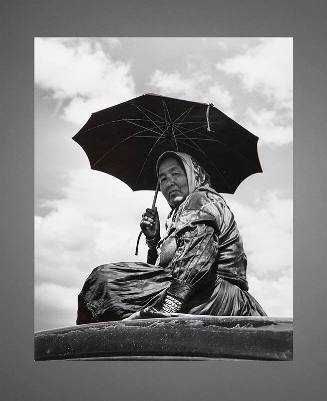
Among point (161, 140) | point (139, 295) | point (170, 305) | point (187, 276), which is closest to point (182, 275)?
point (187, 276)

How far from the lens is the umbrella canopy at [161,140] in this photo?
16.7 ft

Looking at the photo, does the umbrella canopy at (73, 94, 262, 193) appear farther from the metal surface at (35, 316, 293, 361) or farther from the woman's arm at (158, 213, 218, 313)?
the metal surface at (35, 316, 293, 361)

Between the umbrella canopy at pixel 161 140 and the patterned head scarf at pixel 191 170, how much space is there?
3cm

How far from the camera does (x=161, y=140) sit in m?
5.15

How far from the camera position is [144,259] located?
5070mm

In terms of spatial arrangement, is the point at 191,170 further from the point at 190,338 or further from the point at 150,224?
the point at 190,338

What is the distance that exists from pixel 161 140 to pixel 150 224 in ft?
1.82

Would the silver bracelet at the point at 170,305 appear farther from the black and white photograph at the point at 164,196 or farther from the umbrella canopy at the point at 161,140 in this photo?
the umbrella canopy at the point at 161,140
